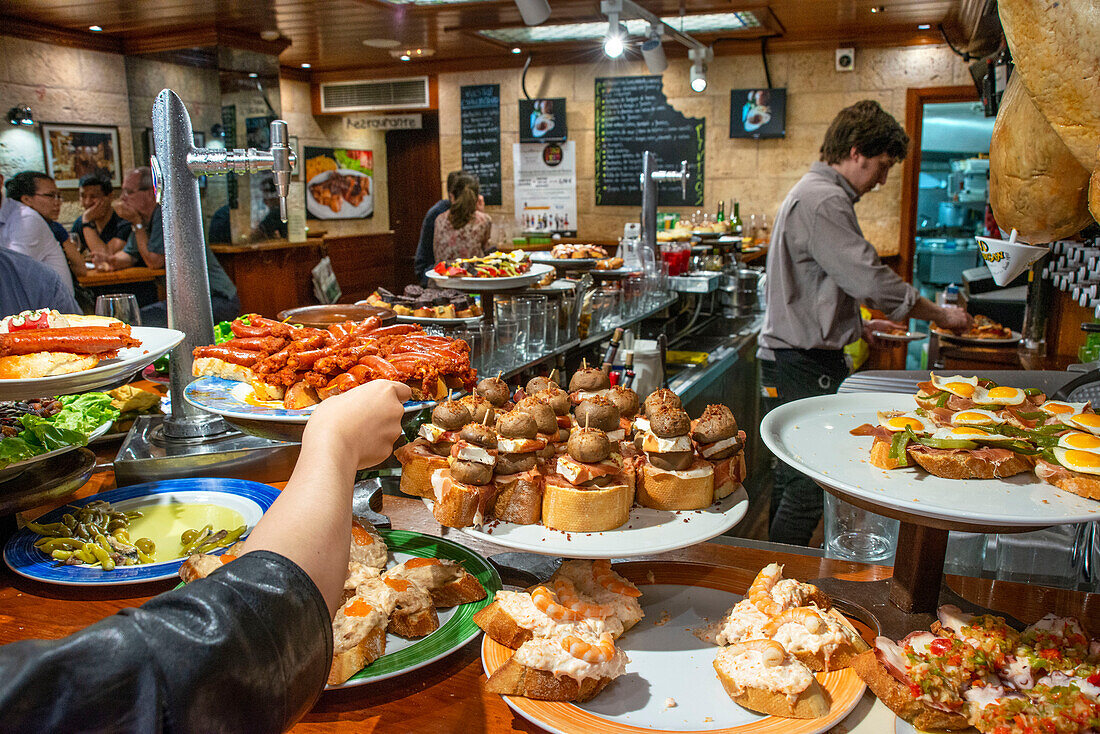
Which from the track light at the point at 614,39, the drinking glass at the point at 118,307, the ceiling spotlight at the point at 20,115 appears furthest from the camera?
A: the ceiling spotlight at the point at 20,115

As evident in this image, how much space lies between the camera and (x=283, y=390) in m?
1.43

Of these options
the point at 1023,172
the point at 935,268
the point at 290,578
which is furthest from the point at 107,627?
the point at 935,268

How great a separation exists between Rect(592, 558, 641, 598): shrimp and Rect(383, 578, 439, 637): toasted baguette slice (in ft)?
0.87

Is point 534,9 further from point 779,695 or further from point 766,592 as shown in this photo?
point 779,695

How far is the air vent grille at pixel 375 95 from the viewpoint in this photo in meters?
9.67

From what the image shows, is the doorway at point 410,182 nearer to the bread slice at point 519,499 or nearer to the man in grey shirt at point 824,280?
the man in grey shirt at point 824,280

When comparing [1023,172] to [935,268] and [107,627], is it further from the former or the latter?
[935,268]

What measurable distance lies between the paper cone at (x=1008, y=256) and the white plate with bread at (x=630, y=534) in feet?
2.03

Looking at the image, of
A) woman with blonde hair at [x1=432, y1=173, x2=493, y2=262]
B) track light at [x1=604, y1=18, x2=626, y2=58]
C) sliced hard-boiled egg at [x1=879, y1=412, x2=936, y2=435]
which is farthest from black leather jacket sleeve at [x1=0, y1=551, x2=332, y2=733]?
woman with blonde hair at [x1=432, y1=173, x2=493, y2=262]

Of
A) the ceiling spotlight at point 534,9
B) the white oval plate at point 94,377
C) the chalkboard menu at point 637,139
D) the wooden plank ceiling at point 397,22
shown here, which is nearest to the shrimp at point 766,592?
the white oval plate at point 94,377

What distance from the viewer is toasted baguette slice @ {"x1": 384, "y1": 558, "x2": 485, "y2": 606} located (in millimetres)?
1252

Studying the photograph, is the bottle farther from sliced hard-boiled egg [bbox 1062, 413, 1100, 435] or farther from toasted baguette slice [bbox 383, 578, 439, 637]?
toasted baguette slice [bbox 383, 578, 439, 637]

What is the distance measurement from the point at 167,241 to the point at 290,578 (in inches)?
47.3

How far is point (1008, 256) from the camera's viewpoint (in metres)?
1.31
